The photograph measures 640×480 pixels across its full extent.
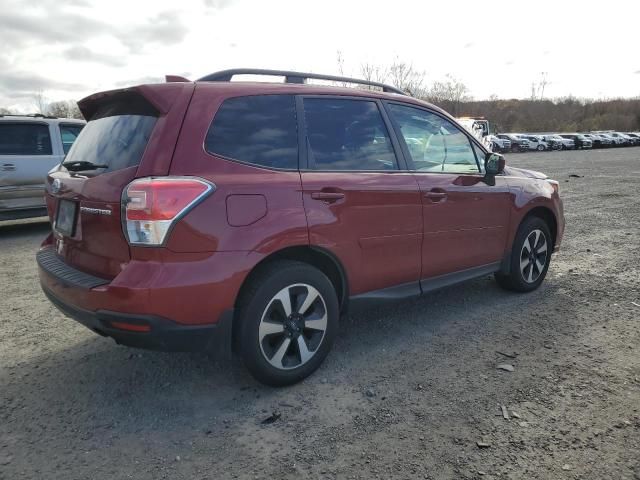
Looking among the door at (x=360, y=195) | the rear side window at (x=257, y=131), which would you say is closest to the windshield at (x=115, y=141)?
the rear side window at (x=257, y=131)

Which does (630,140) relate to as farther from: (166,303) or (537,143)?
(166,303)

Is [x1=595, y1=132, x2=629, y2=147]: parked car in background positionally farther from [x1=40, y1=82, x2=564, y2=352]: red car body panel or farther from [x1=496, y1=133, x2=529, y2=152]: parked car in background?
[x1=40, y1=82, x2=564, y2=352]: red car body panel

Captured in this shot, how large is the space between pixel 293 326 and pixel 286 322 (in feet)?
0.20

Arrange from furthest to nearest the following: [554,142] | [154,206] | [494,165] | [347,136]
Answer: [554,142]
[494,165]
[347,136]
[154,206]

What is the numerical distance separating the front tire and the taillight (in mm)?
606

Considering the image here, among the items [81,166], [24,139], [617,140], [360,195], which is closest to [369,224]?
[360,195]

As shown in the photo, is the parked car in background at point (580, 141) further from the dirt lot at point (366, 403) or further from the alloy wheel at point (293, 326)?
the alloy wheel at point (293, 326)

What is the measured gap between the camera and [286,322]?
298 centimetres

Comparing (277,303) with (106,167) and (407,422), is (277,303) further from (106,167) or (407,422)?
(106,167)

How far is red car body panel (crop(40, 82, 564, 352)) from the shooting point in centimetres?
256

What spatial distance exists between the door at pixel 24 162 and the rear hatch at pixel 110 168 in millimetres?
5358

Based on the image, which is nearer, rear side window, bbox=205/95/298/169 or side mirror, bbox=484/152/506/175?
rear side window, bbox=205/95/298/169

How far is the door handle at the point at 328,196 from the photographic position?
3.03m

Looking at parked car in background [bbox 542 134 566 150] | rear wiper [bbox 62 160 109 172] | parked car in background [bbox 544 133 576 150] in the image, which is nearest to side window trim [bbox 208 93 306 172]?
rear wiper [bbox 62 160 109 172]
